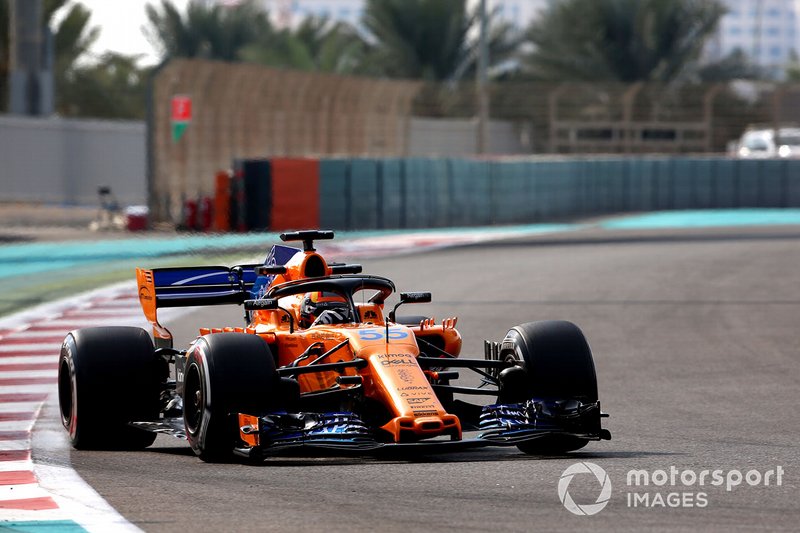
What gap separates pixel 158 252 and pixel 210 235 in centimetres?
291

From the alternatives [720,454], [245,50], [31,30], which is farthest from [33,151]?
[720,454]

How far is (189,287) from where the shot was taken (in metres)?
10.4

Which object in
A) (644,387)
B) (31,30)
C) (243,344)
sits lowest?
(644,387)

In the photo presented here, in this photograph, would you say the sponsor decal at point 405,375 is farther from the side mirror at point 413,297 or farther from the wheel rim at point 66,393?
the wheel rim at point 66,393

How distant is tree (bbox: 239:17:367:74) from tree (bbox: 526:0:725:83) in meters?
7.11

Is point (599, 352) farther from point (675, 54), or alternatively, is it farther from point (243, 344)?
point (675, 54)

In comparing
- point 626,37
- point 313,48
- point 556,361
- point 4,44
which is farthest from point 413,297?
point 313,48

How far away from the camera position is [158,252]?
2466 cm

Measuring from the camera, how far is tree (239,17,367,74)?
56.2 meters

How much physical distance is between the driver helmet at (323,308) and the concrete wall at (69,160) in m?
26.1

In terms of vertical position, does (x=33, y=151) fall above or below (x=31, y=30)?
below

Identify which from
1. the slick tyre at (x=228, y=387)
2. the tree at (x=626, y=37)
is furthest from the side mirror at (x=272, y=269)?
the tree at (x=626, y=37)

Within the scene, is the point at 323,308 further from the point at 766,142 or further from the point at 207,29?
the point at 207,29

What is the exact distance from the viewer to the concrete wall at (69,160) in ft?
117
